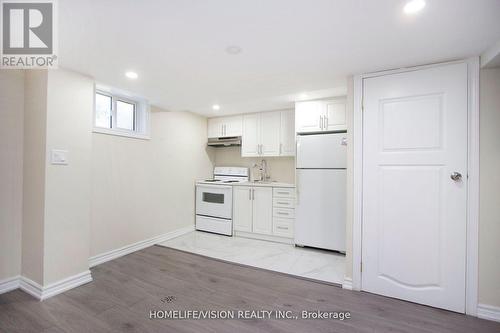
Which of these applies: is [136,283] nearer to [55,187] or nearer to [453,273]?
[55,187]

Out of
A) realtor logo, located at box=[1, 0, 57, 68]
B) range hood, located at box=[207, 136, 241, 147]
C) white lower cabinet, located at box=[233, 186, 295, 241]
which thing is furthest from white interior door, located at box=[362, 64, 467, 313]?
realtor logo, located at box=[1, 0, 57, 68]

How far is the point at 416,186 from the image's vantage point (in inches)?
78.8

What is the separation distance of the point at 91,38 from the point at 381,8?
1929mm

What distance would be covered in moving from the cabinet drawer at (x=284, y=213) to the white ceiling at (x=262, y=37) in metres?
1.89

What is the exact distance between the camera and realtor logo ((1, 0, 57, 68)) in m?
1.39

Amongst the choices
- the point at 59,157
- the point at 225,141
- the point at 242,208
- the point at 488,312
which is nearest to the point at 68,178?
the point at 59,157

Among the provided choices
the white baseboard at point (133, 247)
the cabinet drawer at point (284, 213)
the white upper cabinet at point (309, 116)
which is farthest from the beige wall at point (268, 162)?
the white baseboard at point (133, 247)

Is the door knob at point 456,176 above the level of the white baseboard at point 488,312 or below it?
above

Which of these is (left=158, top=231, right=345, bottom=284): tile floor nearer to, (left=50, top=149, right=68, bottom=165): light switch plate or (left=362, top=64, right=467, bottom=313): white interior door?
(left=362, top=64, right=467, bottom=313): white interior door

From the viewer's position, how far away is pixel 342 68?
2119 millimetres

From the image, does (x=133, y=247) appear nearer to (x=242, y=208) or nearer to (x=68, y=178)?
(x=68, y=178)

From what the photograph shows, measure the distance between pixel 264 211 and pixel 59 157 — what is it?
2.65 m

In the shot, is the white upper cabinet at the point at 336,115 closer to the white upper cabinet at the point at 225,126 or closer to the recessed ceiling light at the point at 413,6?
the white upper cabinet at the point at 225,126

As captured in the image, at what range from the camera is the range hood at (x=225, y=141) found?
4.14 metres
